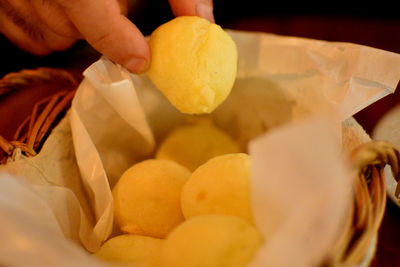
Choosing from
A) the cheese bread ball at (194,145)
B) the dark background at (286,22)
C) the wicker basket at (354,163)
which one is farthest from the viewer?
the dark background at (286,22)

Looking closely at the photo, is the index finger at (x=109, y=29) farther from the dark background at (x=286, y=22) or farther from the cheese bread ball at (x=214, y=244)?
the dark background at (x=286, y=22)

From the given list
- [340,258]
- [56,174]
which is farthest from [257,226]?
[56,174]

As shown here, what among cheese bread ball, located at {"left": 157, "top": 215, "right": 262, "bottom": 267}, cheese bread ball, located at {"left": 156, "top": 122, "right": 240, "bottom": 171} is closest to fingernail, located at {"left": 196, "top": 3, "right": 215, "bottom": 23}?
cheese bread ball, located at {"left": 156, "top": 122, "right": 240, "bottom": 171}

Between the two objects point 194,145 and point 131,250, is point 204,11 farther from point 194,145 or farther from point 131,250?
point 131,250

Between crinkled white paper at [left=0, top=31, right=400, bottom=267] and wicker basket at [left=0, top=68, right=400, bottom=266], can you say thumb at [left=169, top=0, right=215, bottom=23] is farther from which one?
wicker basket at [left=0, top=68, right=400, bottom=266]

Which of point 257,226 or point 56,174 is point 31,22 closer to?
point 56,174

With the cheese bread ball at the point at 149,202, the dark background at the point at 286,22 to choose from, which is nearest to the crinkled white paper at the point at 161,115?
the cheese bread ball at the point at 149,202
